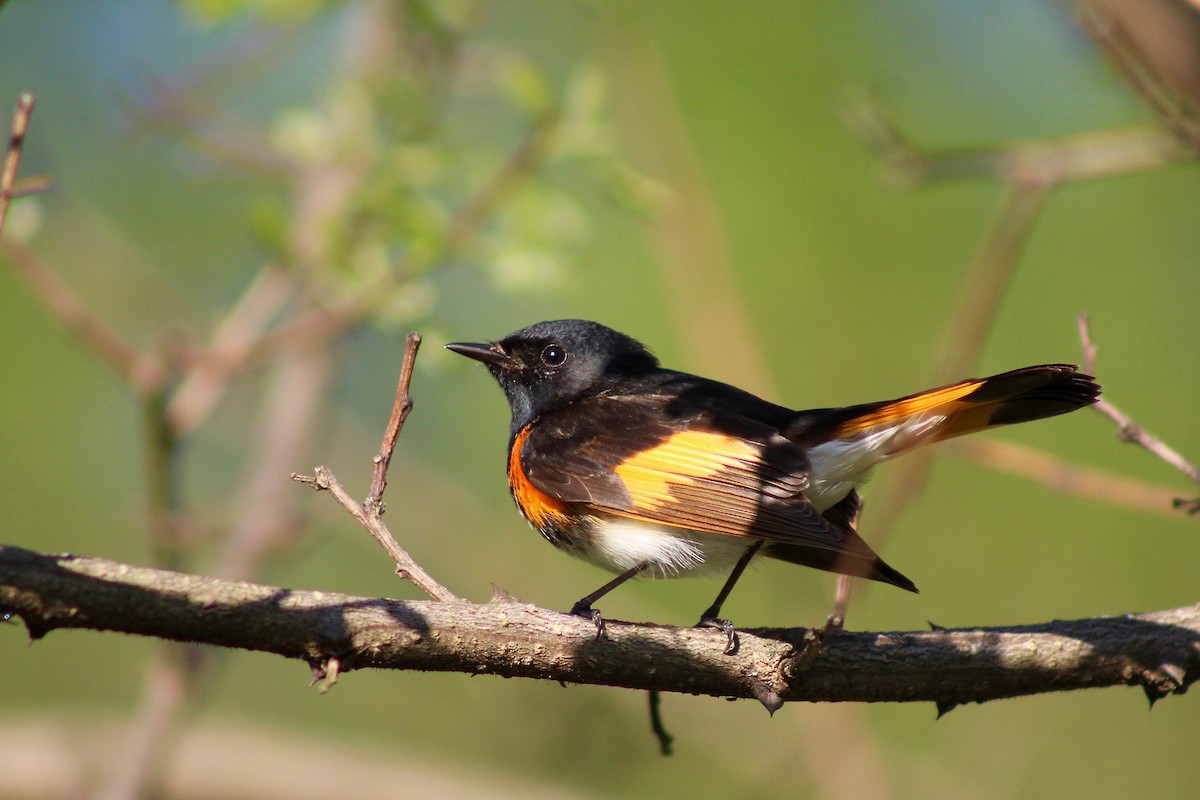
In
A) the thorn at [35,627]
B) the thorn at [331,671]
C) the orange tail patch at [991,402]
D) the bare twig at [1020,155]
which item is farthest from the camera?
the bare twig at [1020,155]

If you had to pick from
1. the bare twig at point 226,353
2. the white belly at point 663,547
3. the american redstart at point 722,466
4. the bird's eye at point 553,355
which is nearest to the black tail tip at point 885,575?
the american redstart at point 722,466

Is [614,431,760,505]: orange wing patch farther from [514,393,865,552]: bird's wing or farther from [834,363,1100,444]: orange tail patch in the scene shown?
[834,363,1100,444]: orange tail patch

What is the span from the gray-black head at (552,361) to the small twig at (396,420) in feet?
5.69

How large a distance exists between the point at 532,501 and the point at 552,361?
0.77m

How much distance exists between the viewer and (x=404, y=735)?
6754 millimetres

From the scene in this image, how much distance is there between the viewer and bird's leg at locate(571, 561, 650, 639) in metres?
2.12

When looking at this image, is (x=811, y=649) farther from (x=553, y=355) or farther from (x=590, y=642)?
(x=553, y=355)

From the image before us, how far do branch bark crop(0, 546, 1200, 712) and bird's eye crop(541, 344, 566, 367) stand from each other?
5.41 ft

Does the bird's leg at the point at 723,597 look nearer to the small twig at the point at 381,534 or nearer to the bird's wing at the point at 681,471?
the bird's wing at the point at 681,471

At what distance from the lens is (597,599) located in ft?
9.73

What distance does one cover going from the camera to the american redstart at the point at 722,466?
2.80m

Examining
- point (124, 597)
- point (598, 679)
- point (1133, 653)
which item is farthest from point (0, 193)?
point (1133, 653)

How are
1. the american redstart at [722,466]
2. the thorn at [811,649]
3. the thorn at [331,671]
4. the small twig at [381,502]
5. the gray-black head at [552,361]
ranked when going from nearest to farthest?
the thorn at [331,671]
the thorn at [811,649]
the small twig at [381,502]
the american redstart at [722,466]
the gray-black head at [552,361]

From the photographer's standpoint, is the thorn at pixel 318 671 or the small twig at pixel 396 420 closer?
the thorn at pixel 318 671
